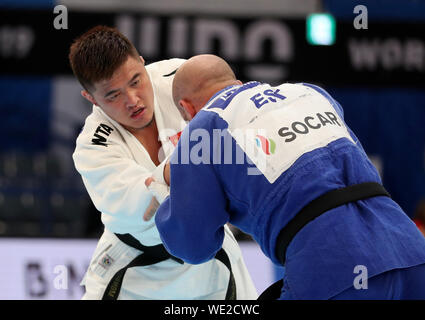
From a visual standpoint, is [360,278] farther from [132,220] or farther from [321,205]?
[132,220]

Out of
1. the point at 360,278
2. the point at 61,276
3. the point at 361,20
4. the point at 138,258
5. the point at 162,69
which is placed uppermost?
the point at 361,20

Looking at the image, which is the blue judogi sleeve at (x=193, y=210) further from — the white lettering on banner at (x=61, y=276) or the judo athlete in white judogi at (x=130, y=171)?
the white lettering on banner at (x=61, y=276)

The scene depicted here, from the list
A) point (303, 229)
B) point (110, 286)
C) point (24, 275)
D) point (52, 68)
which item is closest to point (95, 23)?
point (52, 68)

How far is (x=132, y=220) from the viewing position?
3314mm

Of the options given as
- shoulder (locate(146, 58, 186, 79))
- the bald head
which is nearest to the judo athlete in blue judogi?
the bald head

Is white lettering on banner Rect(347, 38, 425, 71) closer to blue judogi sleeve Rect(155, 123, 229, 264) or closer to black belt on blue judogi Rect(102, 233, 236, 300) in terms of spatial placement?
black belt on blue judogi Rect(102, 233, 236, 300)

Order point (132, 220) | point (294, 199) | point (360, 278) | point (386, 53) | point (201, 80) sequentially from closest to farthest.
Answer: point (360, 278)
point (294, 199)
point (201, 80)
point (132, 220)
point (386, 53)

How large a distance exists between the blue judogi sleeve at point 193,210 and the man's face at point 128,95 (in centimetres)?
102

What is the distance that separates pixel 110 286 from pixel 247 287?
85 centimetres

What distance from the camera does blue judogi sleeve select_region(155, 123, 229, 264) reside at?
2.45 meters

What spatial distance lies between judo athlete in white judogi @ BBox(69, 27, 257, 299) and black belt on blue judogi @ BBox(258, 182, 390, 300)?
40.9 inches

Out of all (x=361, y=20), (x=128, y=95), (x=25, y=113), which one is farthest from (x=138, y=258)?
(x=25, y=113)

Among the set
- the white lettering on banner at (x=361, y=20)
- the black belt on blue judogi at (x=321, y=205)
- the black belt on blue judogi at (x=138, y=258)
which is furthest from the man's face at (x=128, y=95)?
the black belt on blue judogi at (x=321, y=205)

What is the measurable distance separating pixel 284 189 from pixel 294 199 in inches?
2.3
